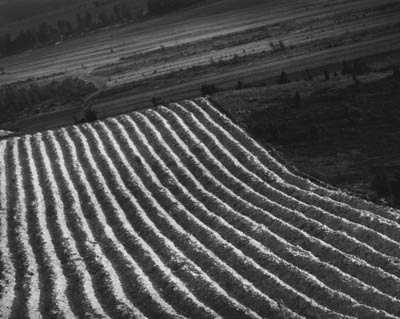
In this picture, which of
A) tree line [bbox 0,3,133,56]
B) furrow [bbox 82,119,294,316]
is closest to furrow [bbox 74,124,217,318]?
furrow [bbox 82,119,294,316]

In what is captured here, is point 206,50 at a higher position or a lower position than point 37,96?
higher

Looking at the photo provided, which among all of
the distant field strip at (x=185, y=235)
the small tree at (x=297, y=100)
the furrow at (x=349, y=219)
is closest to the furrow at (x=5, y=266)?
the distant field strip at (x=185, y=235)

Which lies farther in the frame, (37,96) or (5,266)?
(37,96)

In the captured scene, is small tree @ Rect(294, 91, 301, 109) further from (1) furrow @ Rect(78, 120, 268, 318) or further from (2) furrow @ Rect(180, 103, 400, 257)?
(1) furrow @ Rect(78, 120, 268, 318)

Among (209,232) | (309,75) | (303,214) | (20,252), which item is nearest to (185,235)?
(209,232)

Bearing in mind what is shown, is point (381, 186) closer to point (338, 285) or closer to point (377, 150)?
point (377, 150)

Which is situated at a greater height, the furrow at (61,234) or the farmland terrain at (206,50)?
the farmland terrain at (206,50)

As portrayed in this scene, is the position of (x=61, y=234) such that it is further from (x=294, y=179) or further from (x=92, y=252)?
(x=294, y=179)

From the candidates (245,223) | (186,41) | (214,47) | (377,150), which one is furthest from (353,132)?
(186,41)

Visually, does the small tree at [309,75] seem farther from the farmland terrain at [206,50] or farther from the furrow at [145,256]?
the furrow at [145,256]
